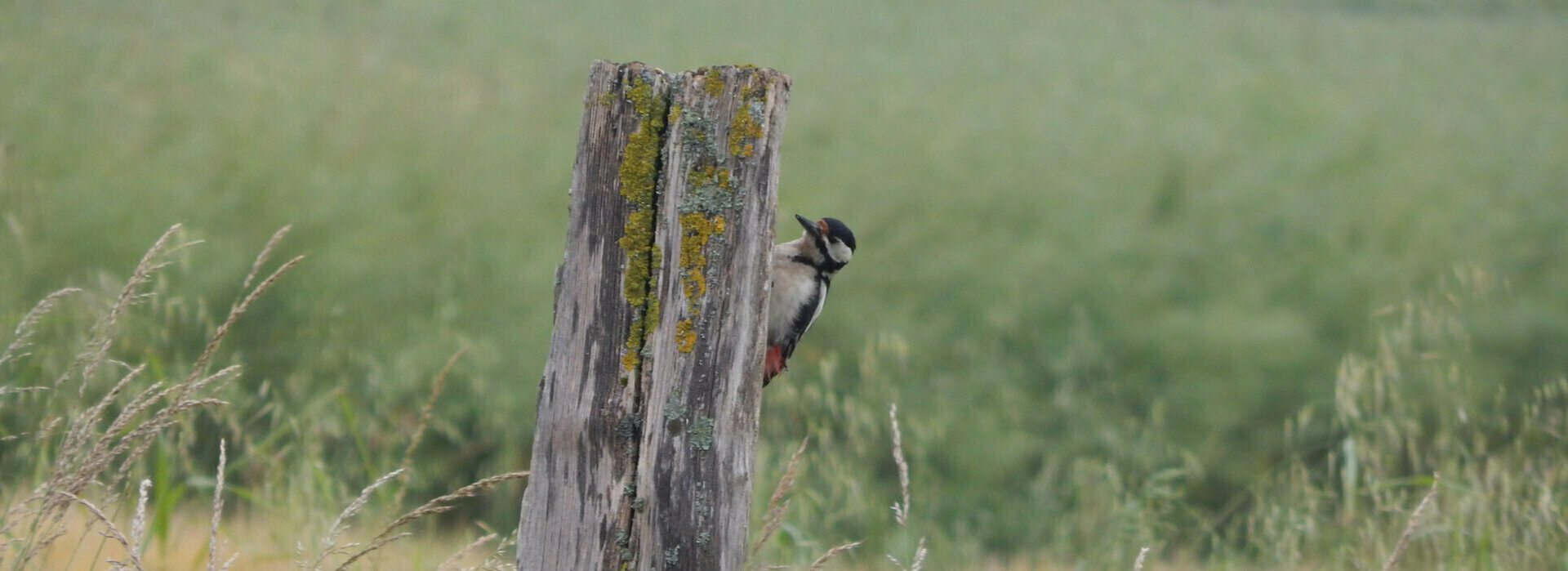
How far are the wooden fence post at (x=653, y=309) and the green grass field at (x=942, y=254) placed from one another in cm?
142

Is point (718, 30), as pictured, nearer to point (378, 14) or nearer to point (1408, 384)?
point (378, 14)

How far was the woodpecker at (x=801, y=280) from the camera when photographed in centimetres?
306

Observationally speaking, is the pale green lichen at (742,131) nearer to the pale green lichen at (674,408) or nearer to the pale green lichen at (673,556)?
the pale green lichen at (674,408)

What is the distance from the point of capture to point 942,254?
762 cm

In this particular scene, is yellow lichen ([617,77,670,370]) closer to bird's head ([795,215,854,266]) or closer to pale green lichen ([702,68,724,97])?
pale green lichen ([702,68,724,97])

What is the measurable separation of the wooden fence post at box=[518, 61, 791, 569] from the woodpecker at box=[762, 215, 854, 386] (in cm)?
111

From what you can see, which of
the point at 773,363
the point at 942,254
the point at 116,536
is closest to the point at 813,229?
the point at 773,363

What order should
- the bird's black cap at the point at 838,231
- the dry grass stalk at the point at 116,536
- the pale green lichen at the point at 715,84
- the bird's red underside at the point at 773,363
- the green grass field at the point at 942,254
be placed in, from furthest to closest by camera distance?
the green grass field at the point at 942,254 → the bird's black cap at the point at 838,231 → the bird's red underside at the point at 773,363 → the pale green lichen at the point at 715,84 → the dry grass stalk at the point at 116,536

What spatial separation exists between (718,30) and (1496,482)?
6491 mm

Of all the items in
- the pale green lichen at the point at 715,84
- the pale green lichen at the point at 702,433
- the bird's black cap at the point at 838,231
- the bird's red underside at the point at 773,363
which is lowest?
the pale green lichen at the point at 702,433

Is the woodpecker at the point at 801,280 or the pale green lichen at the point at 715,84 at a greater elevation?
the pale green lichen at the point at 715,84

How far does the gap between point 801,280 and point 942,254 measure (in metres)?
4.64

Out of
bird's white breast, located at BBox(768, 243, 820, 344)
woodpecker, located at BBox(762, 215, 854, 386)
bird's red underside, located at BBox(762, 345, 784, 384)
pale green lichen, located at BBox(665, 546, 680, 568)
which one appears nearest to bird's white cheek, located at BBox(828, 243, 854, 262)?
woodpecker, located at BBox(762, 215, 854, 386)

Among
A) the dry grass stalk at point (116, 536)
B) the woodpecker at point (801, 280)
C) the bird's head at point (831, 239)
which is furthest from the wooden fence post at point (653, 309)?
the bird's head at point (831, 239)
